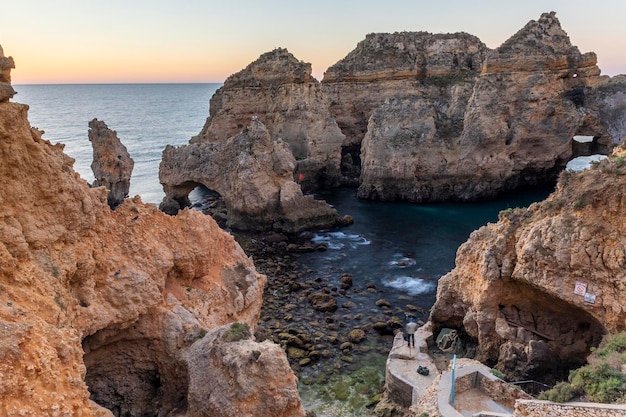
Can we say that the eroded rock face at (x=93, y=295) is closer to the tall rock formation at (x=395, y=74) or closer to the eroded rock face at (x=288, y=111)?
the eroded rock face at (x=288, y=111)

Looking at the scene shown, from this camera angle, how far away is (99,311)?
11578 mm

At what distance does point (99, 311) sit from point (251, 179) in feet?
92.3

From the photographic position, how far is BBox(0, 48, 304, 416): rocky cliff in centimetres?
829

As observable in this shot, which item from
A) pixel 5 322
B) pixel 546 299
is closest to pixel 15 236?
pixel 5 322

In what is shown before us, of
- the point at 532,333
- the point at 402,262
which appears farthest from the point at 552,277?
the point at 402,262

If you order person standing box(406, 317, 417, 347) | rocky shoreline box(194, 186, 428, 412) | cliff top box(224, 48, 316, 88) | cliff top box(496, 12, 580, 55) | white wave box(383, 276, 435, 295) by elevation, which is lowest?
rocky shoreline box(194, 186, 428, 412)

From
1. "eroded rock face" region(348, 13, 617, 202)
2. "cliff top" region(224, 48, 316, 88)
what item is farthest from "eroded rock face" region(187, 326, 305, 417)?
"cliff top" region(224, 48, 316, 88)

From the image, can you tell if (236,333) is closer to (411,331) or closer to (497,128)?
(411,331)

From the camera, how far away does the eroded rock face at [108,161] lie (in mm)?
31031

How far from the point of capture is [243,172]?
39.5 metres

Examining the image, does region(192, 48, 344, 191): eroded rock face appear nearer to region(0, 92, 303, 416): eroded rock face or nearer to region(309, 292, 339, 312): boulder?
region(309, 292, 339, 312): boulder

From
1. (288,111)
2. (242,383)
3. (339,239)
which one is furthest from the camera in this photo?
(288,111)

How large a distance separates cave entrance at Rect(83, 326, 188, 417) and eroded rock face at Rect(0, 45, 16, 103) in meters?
5.84

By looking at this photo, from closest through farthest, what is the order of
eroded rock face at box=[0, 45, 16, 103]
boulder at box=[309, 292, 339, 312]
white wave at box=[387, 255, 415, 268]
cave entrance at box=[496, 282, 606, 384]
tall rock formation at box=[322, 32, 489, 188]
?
eroded rock face at box=[0, 45, 16, 103] < cave entrance at box=[496, 282, 606, 384] < boulder at box=[309, 292, 339, 312] < white wave at box=[387, 255, 415, 268] < tall rock formation at box=[322, 32, 489, 188]
